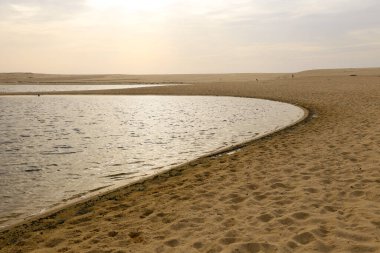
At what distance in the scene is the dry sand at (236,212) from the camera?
6.48 metres

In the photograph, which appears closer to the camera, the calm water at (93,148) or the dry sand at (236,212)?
the dry sand at (236,212)

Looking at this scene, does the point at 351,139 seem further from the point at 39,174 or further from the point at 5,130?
the point at 5,130

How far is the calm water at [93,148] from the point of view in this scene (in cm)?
1082

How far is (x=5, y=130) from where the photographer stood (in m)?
23.0

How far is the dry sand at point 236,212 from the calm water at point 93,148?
1.61 m

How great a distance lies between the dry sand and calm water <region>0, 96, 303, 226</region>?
1.61 metres

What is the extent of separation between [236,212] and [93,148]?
1078cm

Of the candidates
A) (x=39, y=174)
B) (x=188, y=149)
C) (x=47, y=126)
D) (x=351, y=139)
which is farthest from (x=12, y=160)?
(x=351, y=139)

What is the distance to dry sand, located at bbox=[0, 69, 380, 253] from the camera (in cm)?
648

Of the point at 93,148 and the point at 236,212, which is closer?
the point at 236,212

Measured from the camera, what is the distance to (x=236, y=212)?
310 inches

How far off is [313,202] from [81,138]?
1487 cm

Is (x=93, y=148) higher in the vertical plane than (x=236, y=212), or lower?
lower

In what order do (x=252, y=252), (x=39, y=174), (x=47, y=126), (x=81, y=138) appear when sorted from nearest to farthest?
1. (x=252, y=252)
2. (x=39, y=174)
3. (x=81, y=138)
4. (x=47, y=126)
